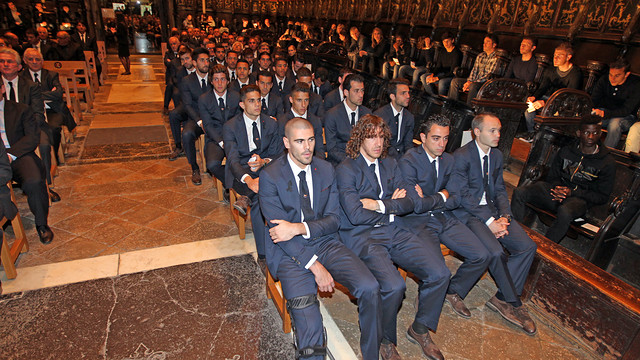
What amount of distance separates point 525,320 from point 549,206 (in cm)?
131

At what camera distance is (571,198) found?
3.39 metres

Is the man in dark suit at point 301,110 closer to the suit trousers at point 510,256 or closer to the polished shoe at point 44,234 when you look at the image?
the suit trousers at point 510,256

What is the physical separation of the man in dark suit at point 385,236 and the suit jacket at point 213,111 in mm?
2398

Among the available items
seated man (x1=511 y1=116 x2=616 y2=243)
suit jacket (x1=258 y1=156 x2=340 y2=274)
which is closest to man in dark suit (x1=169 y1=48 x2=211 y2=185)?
suit jacket (x1=258 y1=156 x2=340 y2=274)

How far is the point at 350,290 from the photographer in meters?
2.31

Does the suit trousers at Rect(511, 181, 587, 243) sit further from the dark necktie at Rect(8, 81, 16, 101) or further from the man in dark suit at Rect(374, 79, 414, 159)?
the dark necktie at Rect(8, 81, 16, 101)

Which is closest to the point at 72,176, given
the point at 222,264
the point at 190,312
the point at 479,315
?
the point at 222,264

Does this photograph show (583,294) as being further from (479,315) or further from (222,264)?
(222,264)

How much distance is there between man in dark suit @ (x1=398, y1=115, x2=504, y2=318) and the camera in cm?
278

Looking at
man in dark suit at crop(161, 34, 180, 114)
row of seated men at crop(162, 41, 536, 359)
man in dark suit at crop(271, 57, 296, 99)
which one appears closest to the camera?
row of seated men at crop(162, 41, 536, 359)

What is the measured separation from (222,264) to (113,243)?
1166 millimetres

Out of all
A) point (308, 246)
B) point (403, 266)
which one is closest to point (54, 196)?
point (308, 246)

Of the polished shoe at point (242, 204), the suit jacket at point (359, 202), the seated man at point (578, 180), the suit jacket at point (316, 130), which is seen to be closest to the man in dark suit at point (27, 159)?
the polished shoe at point (242, 204)

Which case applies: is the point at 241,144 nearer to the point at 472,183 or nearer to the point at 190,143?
the point at 190,143
